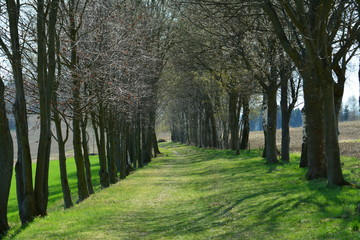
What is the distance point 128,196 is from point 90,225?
21.7 feet

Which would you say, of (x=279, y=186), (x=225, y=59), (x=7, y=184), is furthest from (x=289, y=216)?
(x=225, y=59)

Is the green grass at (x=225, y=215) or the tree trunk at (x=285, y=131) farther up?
the tree trunk at (x=285, y=131)

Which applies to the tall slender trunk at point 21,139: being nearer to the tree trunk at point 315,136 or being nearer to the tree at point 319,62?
the tree at point 319,62

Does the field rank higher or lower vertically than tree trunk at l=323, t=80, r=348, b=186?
lower

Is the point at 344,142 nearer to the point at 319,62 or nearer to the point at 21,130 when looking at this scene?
the point at 319,62

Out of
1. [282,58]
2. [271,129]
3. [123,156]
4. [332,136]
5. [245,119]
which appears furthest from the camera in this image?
[245,119]

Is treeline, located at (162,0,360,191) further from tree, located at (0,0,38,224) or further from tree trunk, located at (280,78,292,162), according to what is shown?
tree, located at (0,0,38,224)

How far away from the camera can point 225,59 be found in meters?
27.7

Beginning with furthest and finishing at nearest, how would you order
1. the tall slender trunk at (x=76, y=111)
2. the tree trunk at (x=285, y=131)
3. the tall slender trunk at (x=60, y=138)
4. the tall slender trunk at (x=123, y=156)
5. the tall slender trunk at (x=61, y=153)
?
the tall slender trunk at (x=123, y=156) < the tree trunk at (x=285, y=131) < the tall slender trunk at (x=61, y=153) < the tall slender trunk at (x=76, y=111) < the tall slender trunk at (x=60, y=138)

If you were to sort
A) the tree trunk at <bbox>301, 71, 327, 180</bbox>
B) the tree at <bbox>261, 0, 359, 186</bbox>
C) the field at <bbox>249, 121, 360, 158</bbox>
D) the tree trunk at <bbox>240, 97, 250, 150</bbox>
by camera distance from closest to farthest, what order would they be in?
the tree at <bbox>261, 0, 359, 186</bbox>
the tree trunk at <bbox>301, 71, 327, 180</bbox>
the field at <bbox>249, 121, 360, 158</bbox>
the tree trunk at <bbox>240, 97, 250, 150</bbox>

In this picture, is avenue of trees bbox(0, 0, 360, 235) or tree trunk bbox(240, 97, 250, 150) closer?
avenue of trees bbox(0, 0, 360, 235)

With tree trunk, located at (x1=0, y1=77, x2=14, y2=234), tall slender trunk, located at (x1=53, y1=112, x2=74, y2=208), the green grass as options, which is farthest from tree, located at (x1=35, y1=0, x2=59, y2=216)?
tall slender trunk, located at (x1=53, y1=112, x2=74, y2=208)

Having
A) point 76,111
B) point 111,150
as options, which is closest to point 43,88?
point 76,111

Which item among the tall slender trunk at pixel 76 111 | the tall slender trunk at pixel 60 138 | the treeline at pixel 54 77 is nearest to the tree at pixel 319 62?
the treeline at pixel 54 77
